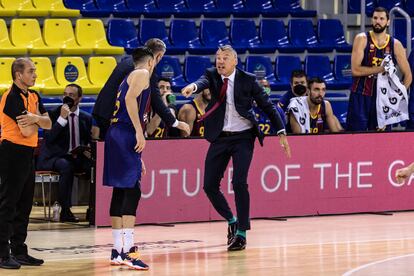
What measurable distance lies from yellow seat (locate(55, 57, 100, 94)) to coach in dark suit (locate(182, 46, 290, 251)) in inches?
182

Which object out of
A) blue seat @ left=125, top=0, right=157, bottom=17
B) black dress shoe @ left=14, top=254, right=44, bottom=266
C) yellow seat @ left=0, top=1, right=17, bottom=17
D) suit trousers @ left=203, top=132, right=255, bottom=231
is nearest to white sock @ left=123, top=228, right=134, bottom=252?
black dress shoe @ left=14, top=254, right=44, bottom=266

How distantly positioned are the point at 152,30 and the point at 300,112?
3680 mm

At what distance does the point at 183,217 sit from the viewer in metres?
12.5

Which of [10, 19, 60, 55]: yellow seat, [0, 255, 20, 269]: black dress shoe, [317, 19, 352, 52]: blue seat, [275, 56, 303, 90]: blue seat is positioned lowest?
[0, 255, 20, 269]: black dress shoe

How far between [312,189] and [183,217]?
1647 millimetres

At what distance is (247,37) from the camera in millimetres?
17109

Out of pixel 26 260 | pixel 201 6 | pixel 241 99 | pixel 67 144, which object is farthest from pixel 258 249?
pixel 201 6

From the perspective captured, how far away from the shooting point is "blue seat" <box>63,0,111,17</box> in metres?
16.2

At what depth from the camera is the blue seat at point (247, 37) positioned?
16953 mm

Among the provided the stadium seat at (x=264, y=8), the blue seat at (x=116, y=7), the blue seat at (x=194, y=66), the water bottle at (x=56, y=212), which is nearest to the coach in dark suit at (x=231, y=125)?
the water bottle at (x=56, y=212)

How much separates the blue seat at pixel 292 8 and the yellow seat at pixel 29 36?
13.7 ft

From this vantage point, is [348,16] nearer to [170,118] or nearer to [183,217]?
[183,217]

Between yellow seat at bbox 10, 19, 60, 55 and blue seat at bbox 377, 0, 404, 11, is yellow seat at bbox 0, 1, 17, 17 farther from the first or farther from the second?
blue seat at bbox 377, 0, 404, 11

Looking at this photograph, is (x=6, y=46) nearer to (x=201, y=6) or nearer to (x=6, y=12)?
(x=6, y=12)
